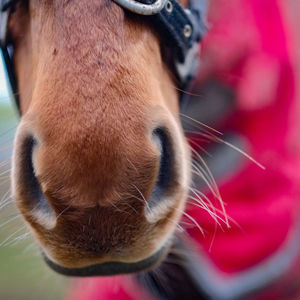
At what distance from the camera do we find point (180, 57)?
841mm

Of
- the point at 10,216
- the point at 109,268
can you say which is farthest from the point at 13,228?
the point at 109,268

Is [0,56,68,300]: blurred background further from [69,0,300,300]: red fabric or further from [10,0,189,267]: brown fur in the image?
[69,0,300,300]: red fabric

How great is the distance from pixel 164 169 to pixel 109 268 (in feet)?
0.46

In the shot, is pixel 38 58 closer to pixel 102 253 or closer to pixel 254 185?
pixel 102 253

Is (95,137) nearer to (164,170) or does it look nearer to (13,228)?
(164,170)

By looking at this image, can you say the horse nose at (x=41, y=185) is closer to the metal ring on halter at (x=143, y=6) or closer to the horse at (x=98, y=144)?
the horse at (x=98, y=144)

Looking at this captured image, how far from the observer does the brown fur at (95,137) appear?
23.8 inches

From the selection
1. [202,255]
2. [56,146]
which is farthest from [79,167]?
[202,255]

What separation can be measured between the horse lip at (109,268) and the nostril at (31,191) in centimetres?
8

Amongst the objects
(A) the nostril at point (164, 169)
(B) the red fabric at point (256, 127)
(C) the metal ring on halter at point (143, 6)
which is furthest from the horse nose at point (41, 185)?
(B) the red fabric at point (256, 127)

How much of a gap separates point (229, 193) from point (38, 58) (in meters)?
0.48

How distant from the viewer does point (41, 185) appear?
64 centimetres

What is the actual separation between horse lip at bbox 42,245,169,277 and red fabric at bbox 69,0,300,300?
31cm

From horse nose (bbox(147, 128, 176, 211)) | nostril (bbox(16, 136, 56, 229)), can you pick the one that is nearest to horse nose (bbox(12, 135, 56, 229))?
nostril (bbox(16, 136, 56, 229))
